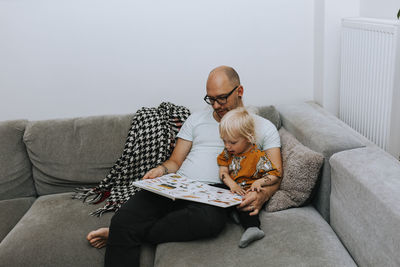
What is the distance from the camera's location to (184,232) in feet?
→ 5.69

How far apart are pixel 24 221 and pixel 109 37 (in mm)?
1228

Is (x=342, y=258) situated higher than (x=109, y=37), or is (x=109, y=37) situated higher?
(x=109, y=37)

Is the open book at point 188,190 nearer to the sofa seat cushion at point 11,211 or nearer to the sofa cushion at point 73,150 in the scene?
the sofa cushion at point 73,150

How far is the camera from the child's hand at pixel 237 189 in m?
1.85

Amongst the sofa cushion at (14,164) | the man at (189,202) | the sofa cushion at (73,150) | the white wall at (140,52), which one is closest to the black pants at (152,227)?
the man at (189,202)

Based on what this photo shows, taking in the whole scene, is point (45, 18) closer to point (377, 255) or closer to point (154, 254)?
point (154, 254)

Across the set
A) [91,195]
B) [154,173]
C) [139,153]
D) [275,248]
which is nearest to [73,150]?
[91,195]

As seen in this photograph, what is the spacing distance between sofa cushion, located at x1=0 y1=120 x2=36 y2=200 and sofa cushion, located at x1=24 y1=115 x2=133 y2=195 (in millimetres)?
48

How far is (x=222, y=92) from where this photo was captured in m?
2.05

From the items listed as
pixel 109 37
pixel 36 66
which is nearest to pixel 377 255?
pixel 109 37

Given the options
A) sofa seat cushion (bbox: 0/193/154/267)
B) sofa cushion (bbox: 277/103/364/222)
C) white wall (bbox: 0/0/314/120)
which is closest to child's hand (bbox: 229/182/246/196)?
sofa cushion (bbox: 277/103/364/222)

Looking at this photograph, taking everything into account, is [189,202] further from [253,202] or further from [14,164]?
[14,164]

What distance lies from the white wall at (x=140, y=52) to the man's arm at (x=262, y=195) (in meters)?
0.86

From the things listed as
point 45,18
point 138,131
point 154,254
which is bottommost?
point 154,254
